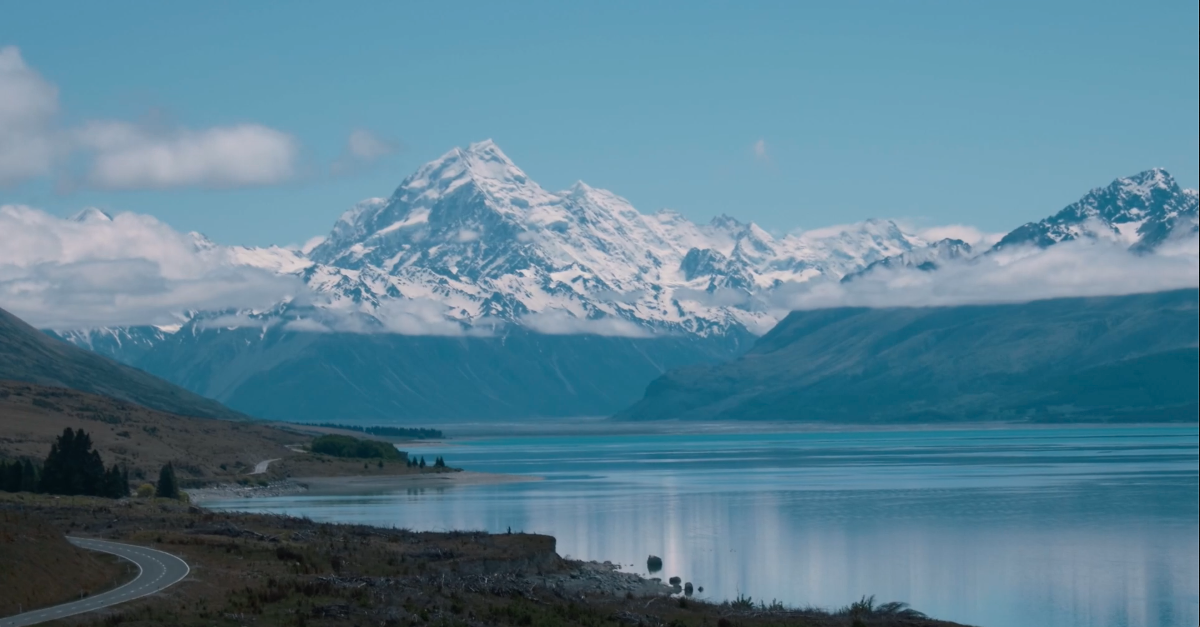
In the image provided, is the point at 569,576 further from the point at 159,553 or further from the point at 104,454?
the point at 104,454

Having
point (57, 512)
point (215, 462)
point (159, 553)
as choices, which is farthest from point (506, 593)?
point (215, 462)

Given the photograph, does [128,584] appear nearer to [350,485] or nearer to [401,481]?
[350,485]

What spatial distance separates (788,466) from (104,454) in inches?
3565

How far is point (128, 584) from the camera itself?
42.7 metres

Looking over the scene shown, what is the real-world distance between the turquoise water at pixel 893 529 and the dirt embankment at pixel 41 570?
96.2ft

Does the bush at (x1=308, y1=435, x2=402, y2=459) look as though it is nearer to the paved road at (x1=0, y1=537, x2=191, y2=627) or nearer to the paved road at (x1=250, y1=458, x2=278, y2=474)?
the paved road at (x1=250, y1=458, x2=278, y2=474)

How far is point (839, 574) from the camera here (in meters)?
73.6

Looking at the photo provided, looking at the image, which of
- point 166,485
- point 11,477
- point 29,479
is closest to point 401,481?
point 166,485

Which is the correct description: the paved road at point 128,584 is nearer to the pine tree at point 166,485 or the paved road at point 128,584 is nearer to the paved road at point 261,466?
the pine tree at point 166,485

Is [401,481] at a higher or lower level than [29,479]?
lower

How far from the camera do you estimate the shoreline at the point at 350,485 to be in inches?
5049

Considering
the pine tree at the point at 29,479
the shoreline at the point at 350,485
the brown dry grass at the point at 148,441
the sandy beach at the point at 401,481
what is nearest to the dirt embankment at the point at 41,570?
the pine tree at the point at 29,479

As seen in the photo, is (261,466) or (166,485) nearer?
(166,485)

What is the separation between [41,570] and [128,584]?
119 inches
